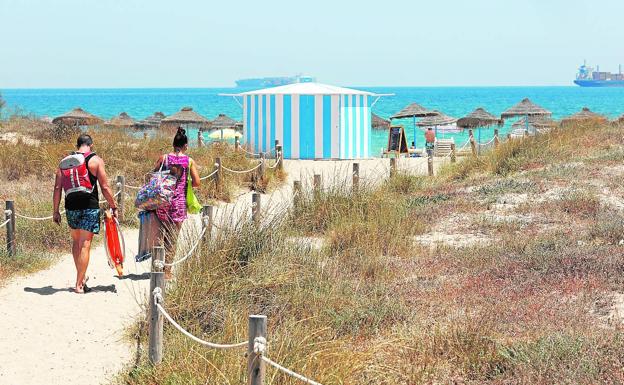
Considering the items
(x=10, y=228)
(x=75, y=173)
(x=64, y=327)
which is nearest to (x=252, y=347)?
(x=64, y=327)

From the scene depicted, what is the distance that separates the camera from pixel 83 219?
8094 mm

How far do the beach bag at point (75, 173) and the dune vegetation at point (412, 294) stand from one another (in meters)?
1.42

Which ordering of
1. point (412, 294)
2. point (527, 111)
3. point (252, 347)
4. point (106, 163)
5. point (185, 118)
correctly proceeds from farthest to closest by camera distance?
point (185, 118)
point (527, 111)
point (106, 163)
point (412, 294)
point (252, 347)

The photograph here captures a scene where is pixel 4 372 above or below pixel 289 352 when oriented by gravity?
below

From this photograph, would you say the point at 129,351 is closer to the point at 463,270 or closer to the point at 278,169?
the point at 463,270

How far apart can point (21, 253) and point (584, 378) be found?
6.21 m

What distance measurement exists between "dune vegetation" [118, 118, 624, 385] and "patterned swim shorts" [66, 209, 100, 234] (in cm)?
134

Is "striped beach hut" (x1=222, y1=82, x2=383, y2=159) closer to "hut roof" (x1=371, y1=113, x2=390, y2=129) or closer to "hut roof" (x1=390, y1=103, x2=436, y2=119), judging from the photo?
"hut roof" (x1=390, y1=103, x2=436, y2=119)

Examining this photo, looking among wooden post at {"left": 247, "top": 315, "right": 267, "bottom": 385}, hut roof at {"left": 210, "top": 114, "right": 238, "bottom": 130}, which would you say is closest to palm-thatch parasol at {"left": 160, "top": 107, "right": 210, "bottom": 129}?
hut roof at {"left": 210, "top": 114, "right": 238, "bottom": 130}

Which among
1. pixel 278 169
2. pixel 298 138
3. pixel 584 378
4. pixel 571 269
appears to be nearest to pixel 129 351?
pixel 584 378

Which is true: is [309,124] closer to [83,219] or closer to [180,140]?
[180,140]

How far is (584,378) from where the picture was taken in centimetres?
519

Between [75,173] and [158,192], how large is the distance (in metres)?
0.77

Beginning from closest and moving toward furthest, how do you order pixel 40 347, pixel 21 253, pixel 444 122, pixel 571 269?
pixel 40 347 → pixel 571 269 → pixel 21 253 → pixel 444 122
